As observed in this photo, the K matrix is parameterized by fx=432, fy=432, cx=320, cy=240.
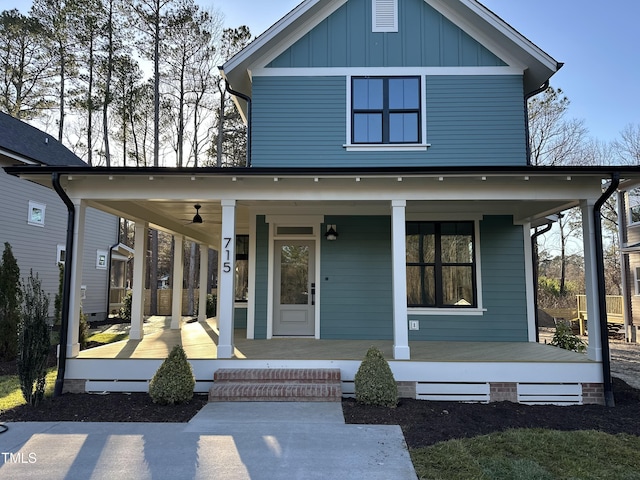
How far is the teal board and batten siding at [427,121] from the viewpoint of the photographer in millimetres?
8250

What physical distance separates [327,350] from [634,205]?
565 inches

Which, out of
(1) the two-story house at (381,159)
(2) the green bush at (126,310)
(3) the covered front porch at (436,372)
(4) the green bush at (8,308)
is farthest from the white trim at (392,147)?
(2) the green bush at (126,310)

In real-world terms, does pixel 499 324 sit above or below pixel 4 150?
below

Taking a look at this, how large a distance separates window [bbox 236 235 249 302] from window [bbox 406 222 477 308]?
12.1 ft

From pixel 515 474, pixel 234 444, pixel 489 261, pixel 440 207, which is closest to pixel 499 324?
pixel 489 261

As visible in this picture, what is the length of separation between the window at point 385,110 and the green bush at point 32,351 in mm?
5853

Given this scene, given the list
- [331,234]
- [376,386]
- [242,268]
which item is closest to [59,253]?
[242,268]

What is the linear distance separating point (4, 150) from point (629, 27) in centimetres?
1997

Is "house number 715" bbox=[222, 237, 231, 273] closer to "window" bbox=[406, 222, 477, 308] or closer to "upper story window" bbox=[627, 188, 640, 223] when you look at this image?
"window" bbox=[406, 222, 477, 308]

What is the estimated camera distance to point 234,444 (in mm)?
4242

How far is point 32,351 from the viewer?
5480 mm

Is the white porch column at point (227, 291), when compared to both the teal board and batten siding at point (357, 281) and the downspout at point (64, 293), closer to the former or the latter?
the downspout at point (64, 293)

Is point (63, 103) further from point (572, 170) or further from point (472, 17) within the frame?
point (572, 170)

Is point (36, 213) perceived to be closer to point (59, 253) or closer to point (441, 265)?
point (59, 253)
